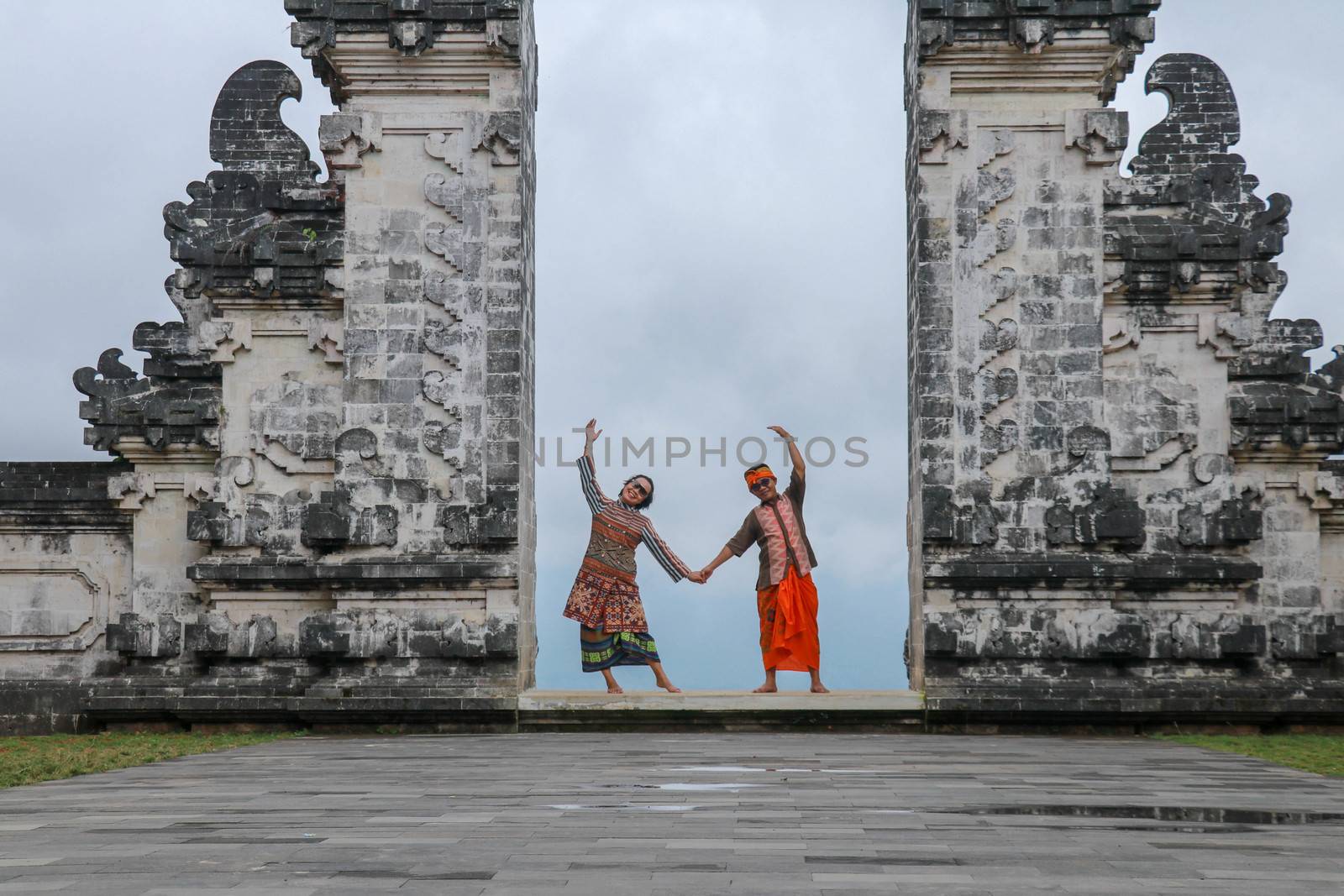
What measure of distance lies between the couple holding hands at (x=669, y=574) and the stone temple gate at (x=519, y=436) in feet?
2.22

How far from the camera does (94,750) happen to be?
11.8m

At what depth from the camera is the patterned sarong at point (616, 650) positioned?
14430mm

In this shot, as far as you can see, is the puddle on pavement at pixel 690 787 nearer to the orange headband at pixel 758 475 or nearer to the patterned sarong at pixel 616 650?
the patterned sarong at pixel 616 650

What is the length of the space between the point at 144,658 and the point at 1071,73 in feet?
35.8

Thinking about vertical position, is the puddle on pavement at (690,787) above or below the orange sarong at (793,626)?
below

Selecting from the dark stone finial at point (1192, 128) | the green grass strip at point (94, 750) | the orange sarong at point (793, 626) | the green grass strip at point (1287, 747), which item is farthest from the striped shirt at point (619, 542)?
the dark stone finial at point (1192, 128)

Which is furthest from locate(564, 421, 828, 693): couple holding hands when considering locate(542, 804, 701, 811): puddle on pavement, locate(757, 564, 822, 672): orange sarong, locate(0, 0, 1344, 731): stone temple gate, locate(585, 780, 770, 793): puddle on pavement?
locate(542, 804, 701, 811): puddle on pavement

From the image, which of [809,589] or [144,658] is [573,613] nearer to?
[809,589]

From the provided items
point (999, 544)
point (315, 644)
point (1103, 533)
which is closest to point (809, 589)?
point (999, 544)

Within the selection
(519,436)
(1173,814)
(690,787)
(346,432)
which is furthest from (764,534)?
(1173,814)

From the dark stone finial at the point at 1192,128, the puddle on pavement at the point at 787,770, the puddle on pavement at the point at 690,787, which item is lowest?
the puddle on pavement at the point at 787,770

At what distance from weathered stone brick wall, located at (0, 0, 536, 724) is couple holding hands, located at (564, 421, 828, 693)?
724 millimetres

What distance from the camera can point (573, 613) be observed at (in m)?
14.5

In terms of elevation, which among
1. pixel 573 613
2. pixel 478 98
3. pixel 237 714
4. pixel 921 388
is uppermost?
pixel 478 98
